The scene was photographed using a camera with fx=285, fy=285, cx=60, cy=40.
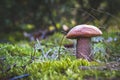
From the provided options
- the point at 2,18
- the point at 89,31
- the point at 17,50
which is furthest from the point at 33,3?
the point at 89,31

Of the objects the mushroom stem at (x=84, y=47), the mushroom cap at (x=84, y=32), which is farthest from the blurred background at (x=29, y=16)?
the mushroom cap at (x=84, y=32)

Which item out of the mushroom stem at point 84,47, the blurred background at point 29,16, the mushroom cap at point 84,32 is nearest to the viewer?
the mushroom cap at point 84,32

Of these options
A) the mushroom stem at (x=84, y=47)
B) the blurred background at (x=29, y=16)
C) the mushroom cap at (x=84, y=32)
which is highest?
the blurred background at (x=29, y=16)

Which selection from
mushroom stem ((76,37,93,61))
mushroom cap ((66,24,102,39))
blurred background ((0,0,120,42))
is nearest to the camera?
mushroom cap ((66,24,102,39))

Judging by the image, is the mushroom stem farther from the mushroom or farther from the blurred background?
the blurred background

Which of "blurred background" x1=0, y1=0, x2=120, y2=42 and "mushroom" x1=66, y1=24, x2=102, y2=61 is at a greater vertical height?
"blurred background" x1=0, y1=0, x2=120, y2=42

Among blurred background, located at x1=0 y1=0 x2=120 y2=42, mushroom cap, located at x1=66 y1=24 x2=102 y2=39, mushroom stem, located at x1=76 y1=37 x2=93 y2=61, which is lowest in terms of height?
mushroom stem, located at x1=76 y1=37 x2=93 y2=61

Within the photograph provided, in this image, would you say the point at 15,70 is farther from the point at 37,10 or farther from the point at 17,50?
the point at 37,10

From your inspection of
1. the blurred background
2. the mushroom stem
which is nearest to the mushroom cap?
the mushroom stem

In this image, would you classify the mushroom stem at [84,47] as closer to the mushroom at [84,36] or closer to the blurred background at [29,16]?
the mushroom at [84,36]
